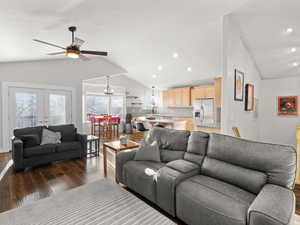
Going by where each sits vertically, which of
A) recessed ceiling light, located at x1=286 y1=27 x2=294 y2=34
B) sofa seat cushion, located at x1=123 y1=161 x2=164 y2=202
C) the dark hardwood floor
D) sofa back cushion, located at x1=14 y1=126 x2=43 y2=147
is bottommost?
the dark hardwood floor

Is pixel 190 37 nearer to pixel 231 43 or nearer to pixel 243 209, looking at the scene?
pixel 231 43

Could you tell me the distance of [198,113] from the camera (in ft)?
20.6

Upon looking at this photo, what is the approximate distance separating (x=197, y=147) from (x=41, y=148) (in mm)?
3211

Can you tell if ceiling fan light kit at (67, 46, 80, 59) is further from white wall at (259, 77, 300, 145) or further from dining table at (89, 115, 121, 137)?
white wall at (259, 77, 300, 145)

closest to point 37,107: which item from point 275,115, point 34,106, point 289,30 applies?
point 34,106

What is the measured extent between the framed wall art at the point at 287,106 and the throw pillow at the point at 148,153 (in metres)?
4.85

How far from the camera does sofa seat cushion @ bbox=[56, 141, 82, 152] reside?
365 cm

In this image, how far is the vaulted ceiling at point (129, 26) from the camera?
7.57ft

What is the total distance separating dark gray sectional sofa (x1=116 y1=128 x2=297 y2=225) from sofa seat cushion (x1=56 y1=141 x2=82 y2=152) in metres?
2.02

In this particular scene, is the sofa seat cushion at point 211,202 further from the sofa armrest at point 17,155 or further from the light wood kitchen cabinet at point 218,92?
the light wood kitchen cabinet at point 218,92

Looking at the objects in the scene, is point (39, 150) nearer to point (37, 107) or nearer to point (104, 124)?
point (37, 107)

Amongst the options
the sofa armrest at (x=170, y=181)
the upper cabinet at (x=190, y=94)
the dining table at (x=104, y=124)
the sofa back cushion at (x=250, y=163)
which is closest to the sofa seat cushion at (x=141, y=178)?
the sofa armrest at (x=170, y=181)

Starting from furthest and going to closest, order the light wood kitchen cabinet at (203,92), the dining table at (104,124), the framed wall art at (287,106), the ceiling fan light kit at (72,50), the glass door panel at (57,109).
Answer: the dining table at (104,124) → the light wood kitchen cabinet at (203,92) → the glass door panel at (57,109) → the framed wall art at (287,106) → the ceiling fan light kit at (72,50)

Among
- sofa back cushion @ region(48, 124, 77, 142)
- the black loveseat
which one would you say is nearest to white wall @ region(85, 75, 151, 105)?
sofa back cushion @ region(48, 124, 77, 142)
